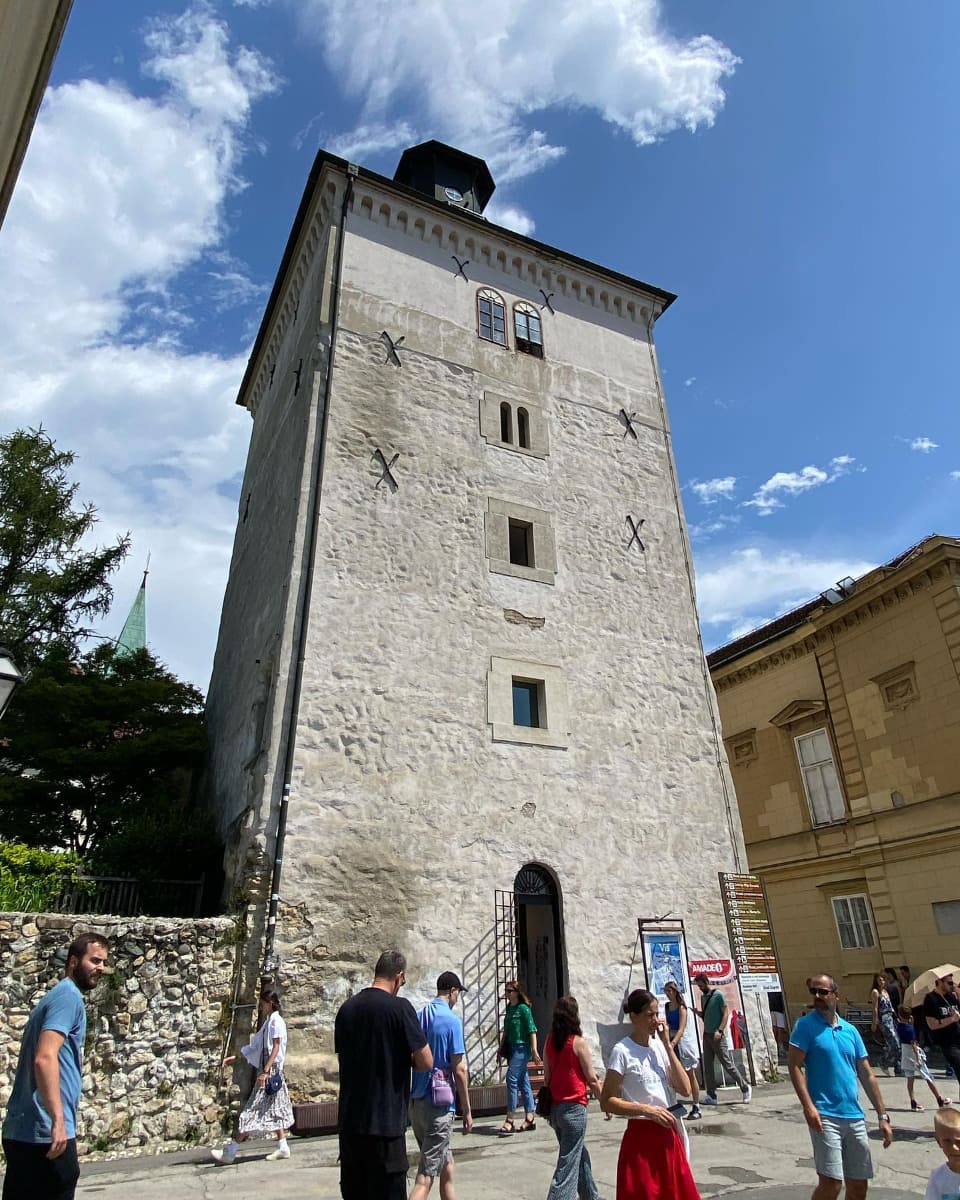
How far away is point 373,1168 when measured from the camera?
3816mm

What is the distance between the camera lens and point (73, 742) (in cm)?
1520

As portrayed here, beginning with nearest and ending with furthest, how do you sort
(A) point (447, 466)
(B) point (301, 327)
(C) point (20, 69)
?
(C) point (20, 69)
(A) point (447, 466)
(B) point (301, 327)

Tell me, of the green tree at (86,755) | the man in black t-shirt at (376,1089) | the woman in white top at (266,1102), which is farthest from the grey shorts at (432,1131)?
the green tree at (86,755)

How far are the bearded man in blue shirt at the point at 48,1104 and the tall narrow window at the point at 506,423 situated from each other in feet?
42.2

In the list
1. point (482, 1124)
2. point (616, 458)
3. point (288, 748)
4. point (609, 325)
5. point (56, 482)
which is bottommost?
point (482, 1124)

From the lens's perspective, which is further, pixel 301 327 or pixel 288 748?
pixel 301 327

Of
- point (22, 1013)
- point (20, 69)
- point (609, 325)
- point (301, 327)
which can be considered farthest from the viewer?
point (609, 325)

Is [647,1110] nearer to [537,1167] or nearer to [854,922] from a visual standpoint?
[537,1167]

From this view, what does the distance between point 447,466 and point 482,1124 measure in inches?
399

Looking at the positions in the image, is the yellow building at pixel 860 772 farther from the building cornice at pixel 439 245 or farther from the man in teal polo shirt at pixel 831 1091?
the man in teal polo shirt at pixel 831 1091

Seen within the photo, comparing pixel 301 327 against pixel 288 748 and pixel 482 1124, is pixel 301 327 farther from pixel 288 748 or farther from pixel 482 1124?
pixel 482 1124

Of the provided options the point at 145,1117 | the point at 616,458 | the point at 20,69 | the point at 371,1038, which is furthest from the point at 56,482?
the point at 371,1038

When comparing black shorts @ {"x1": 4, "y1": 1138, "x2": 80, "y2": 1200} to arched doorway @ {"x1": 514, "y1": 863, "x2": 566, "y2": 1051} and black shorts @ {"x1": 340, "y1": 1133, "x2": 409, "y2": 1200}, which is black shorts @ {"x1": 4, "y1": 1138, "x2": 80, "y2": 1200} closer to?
black shorts @ {"x1": 340, "y1": 1133, "x2": 409, "y2": 1200}

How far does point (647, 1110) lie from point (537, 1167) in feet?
12.4
